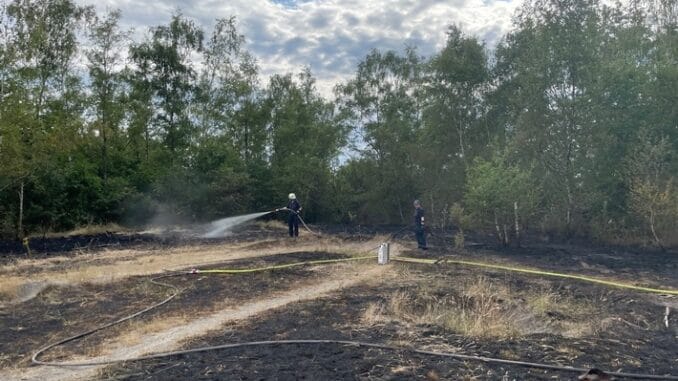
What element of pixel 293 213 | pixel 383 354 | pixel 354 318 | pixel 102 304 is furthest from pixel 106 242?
pixel 383 354

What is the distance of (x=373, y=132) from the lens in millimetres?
29922

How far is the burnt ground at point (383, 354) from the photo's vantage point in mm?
5000

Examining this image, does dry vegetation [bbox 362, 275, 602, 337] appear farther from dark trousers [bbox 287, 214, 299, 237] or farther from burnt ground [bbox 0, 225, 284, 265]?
burnt ground [bbox 0, 225, 284, 265]

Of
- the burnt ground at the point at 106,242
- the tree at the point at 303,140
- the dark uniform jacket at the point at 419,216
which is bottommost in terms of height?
the burnt ground at the point at 106,242

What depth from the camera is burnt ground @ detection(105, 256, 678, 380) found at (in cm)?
500

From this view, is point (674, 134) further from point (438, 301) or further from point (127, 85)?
point (127, 85)

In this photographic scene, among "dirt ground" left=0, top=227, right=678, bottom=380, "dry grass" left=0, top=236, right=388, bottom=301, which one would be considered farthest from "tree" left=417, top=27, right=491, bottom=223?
"dirt ground" left=0, top=227, right=678, bottom=380

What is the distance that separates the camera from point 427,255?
14977mm

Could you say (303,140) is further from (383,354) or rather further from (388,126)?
(383,354)

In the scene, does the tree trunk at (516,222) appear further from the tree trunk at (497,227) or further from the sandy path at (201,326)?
the sandy path at (201,326)

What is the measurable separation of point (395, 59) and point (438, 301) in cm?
2649

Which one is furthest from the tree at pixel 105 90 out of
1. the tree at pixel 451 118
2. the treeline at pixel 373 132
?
the tree at pixel 451 118

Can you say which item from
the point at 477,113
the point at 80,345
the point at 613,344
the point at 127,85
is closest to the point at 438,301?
the point at 613,344

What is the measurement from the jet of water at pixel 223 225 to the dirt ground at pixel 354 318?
26.4ft
